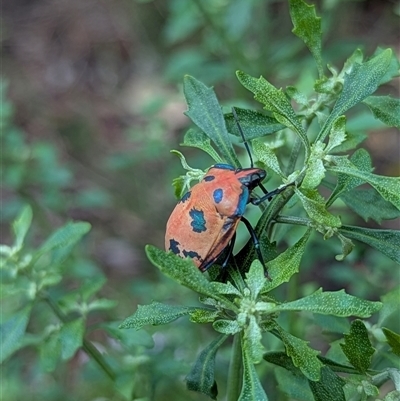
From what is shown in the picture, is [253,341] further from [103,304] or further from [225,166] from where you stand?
[103,304]

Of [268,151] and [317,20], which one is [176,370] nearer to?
[268,151]

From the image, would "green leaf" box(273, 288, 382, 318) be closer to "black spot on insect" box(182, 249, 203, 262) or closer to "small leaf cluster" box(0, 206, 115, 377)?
"black spot on insect" box(182, 249, 203, 262)

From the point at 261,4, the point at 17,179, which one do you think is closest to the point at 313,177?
the point at 17,179

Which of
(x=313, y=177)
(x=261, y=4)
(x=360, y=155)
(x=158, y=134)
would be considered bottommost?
(x=158, y=134)

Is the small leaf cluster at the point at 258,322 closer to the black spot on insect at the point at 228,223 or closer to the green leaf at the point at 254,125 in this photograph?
the black spot on insect at the point at 228,223

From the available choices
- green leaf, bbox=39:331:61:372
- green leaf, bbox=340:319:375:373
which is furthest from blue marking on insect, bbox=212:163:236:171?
green leaf, bbox=39:331:61:372

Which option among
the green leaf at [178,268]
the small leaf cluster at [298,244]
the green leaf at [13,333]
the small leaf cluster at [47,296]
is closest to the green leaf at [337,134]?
the small leaf cluster at [298,244]

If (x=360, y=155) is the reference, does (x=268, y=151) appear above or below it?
above
